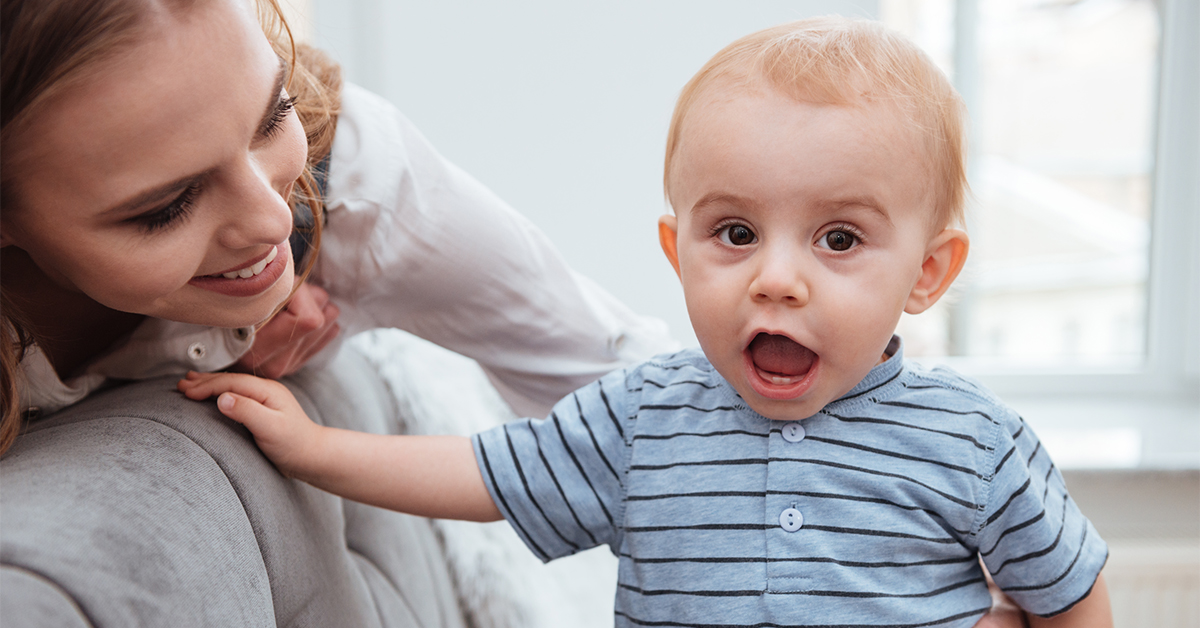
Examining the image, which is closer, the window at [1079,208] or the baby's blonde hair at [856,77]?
the baby's blonde hair at [856,77]

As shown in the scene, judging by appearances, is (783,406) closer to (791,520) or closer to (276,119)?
(791,520)

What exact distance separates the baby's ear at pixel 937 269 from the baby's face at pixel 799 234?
0.08ft

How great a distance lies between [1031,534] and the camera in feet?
2.15

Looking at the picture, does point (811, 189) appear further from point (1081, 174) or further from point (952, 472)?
point (1081, 174)

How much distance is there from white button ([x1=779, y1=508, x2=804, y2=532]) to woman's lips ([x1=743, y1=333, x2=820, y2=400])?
10 centimetres

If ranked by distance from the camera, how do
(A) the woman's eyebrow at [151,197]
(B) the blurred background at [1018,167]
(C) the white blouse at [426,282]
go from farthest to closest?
(B) the blurred background at [1018,167]
(C) the white blouse at [426,282]
(A) the woman's eyebrow at [151,197]

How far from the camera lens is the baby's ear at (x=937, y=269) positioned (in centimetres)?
67

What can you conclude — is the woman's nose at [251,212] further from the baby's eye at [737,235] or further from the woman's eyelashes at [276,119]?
the baby's eye at [737,235]

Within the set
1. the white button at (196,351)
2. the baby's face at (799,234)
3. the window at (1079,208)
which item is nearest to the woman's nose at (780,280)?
the baby's face at (799,234)

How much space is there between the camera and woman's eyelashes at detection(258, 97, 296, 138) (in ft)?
1.99

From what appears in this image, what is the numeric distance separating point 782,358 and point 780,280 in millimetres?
78

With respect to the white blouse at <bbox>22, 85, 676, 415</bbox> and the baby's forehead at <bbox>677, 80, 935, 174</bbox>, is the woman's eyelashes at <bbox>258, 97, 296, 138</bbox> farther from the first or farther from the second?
the baby's forehead at <bbox>677, 80, 935, 174</bbox>

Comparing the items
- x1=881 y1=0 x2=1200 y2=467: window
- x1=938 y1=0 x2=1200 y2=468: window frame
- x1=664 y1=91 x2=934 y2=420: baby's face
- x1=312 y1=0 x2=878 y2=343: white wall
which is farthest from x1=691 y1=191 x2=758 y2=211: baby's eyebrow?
x1=938 y1=0 x2=1200 y2=468: window frame

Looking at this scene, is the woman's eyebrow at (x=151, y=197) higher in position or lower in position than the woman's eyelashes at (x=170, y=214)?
higher
